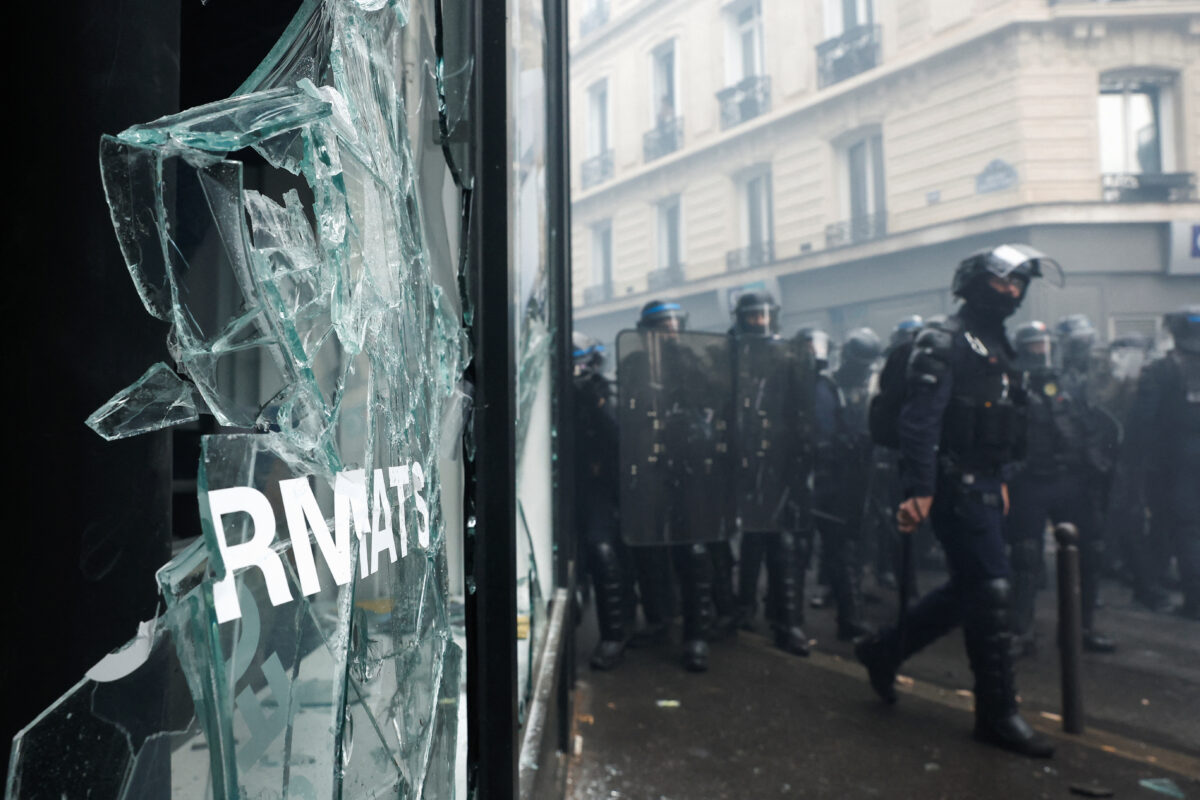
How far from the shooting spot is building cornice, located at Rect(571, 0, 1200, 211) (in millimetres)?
10453

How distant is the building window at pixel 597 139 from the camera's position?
17469mm

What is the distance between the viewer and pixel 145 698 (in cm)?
49

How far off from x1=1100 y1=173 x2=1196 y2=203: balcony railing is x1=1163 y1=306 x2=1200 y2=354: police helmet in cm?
508

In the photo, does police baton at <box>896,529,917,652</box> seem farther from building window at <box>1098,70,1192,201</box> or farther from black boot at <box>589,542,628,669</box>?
building window at <box>1098,70,1192,201</box>

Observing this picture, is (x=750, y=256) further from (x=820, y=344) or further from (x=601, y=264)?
(x=820, y=344)

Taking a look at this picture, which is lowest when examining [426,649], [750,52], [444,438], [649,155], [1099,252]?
[426,649]

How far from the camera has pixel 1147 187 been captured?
10.6 meters

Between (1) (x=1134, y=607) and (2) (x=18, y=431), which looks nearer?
(2) (x=18, y=431)

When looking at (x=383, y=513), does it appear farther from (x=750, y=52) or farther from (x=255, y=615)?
(x=750, y=52)

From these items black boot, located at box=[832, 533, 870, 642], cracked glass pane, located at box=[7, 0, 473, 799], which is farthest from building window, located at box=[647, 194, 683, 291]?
cracked glass pane, located at box=[7, 0, 473, 799]

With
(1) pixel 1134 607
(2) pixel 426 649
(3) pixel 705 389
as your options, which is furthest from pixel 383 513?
(1) pixel 1134 607

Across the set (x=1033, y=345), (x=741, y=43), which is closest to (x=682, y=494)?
(x=1033, y=345)

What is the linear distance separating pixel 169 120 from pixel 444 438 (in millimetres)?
566

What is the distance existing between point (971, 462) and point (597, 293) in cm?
1444
